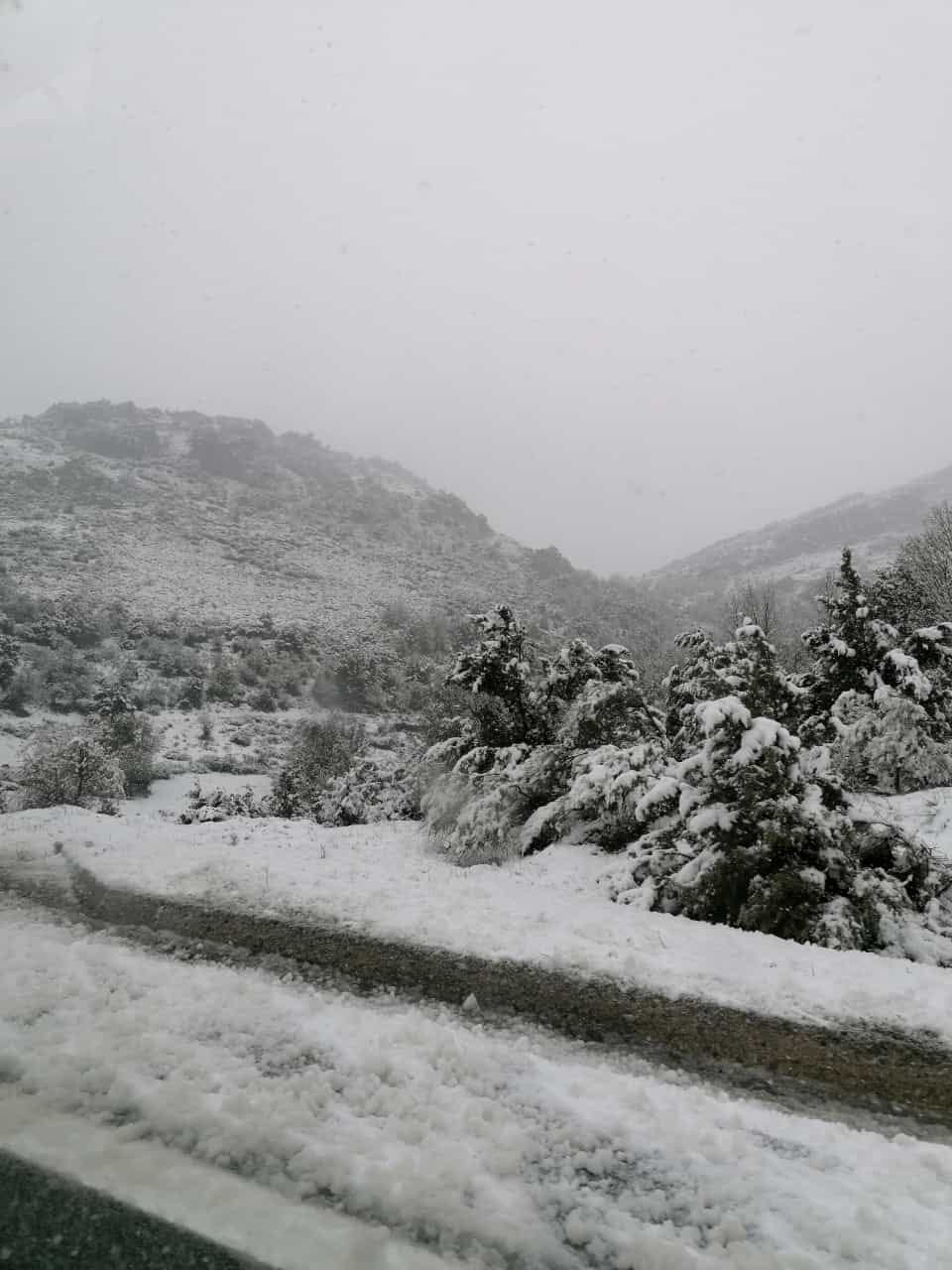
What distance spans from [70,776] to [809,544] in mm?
96897

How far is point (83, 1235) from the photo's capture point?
89.7 inches

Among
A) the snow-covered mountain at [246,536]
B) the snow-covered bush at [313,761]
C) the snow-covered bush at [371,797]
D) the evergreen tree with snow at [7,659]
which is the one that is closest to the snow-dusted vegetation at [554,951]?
the snow-covered bush at [371,797]

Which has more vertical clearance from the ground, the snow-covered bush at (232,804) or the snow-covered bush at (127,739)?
the snow-covered bush at (127,739)

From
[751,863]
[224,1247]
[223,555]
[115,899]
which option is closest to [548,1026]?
[224,1247]

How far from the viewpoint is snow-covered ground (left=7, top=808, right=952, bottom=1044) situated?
4.64 meters

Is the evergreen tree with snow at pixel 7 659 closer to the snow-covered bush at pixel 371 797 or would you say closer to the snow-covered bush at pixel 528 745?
the snow-covered bush at pixel 371 797

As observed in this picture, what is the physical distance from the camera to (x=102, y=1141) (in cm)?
276

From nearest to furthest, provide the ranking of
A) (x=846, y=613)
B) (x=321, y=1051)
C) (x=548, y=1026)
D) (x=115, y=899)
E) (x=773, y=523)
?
(x=321, y=1051) → (x=548, y=1026) → (x=115, y=899) → (x=846, y=613) → (x=773, y=523)

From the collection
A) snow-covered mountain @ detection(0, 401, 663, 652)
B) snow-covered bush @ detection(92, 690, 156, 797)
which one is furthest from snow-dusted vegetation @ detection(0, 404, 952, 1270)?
snow-covered mountain @ detection(0, 401, 663, 652)

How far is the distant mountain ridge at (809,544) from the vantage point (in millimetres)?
78625

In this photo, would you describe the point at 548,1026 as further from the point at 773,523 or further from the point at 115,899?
the point at 773,523

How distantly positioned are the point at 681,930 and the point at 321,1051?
344cm

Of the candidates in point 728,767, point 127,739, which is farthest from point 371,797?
point 728,767

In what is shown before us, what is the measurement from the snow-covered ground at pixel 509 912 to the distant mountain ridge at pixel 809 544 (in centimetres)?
6840
